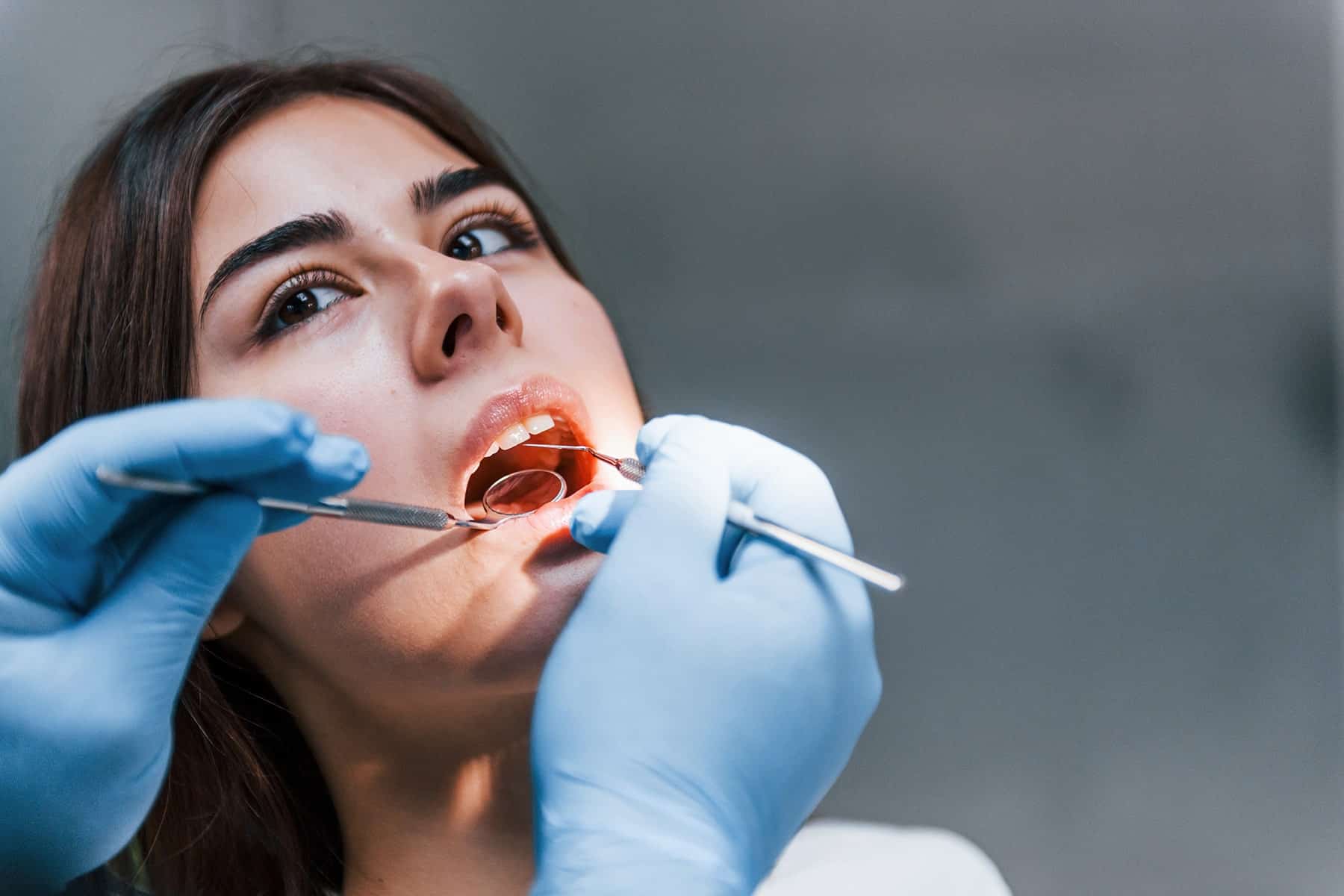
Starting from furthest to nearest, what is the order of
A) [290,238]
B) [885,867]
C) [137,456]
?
[885,867] → [290,238] → [137,456]

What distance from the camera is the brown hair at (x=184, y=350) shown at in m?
1.13

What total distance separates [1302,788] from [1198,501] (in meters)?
0.45

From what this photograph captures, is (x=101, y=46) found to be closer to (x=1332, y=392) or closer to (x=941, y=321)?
(x=941, y=321)

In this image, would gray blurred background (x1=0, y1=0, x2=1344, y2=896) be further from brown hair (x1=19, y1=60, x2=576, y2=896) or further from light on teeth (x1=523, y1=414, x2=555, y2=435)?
light on teeth (x1=523, y1=414, x2=555, y2=435)

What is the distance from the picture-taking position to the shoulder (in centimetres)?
146

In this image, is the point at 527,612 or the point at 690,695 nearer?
the point at 690,695

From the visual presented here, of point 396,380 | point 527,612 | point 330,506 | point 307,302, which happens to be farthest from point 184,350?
point 527,612

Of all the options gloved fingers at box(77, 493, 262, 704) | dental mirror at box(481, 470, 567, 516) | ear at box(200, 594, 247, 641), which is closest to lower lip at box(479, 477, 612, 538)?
dental mirror at box(481, 470, 567, 516)

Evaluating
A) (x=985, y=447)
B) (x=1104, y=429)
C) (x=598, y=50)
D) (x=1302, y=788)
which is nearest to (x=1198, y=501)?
(x=1104, y=429)

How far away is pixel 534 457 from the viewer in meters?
1.22

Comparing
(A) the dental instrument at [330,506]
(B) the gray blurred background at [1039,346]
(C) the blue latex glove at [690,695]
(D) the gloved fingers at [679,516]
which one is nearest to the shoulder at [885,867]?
(B) the gray blurred background at [1039,346]

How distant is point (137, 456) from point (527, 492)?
47 centimetres

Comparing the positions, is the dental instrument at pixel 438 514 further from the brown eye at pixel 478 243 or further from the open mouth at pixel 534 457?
the brown eye at pixel 478 243

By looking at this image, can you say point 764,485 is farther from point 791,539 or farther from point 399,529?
point 399,529
